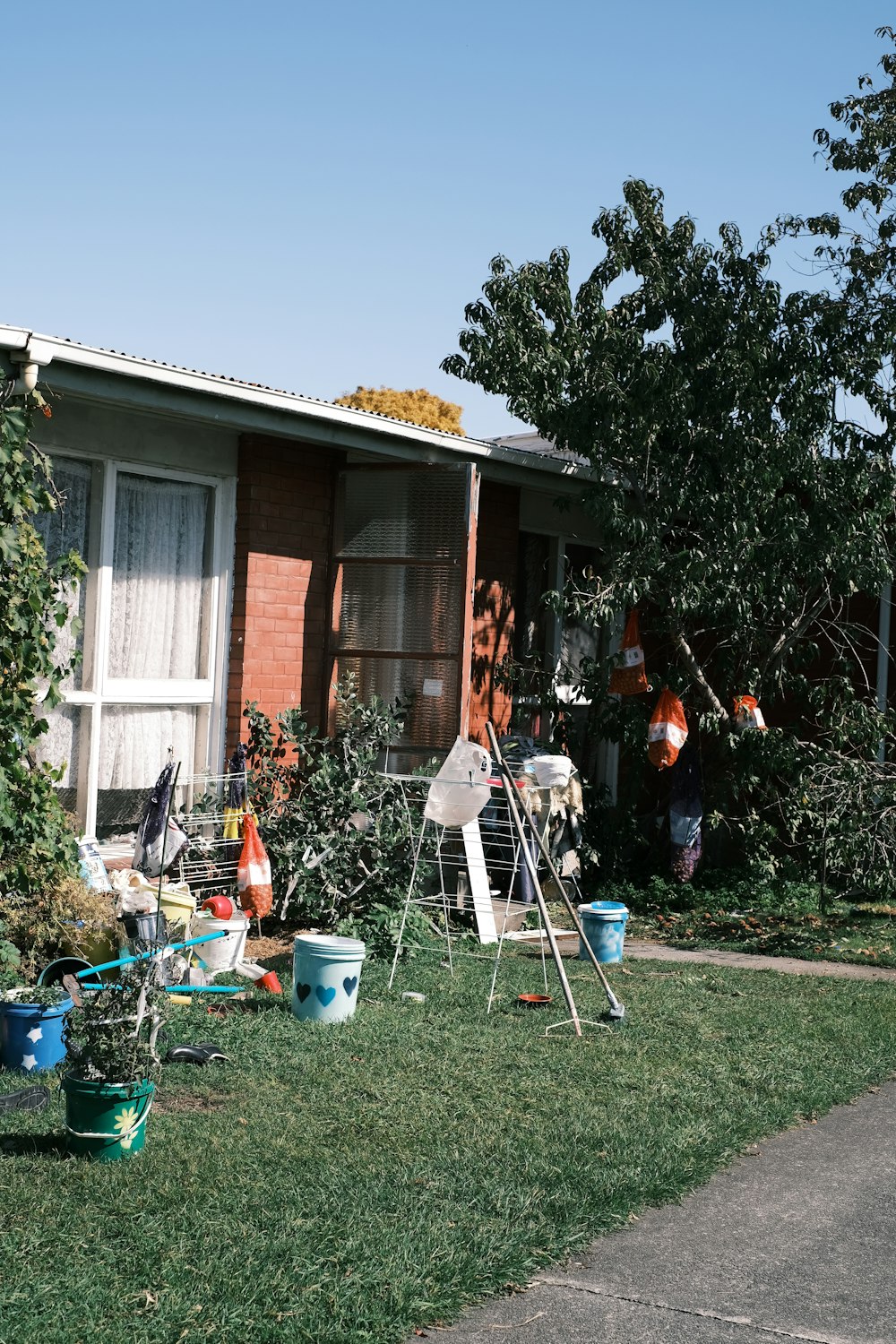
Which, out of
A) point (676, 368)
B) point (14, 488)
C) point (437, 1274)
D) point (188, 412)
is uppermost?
point (676, 368)

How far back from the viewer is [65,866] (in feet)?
22.8

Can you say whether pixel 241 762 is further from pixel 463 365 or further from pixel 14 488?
pixel 463 365

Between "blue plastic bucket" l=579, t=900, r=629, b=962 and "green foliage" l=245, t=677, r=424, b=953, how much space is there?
112cm

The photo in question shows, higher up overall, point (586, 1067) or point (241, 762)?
point (241, 762)

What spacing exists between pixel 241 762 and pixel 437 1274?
5.28 metres

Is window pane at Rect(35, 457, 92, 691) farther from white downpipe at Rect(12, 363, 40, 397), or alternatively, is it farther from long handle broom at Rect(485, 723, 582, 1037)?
long handle broom at Rect(485, 723, 582, 1037)

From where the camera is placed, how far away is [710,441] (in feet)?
33.8

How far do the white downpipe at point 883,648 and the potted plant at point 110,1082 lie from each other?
26.6 feet

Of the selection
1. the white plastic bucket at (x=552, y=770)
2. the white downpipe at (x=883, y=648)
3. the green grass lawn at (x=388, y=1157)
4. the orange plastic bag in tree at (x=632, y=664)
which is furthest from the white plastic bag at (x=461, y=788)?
the white downpipe at (x=883, y=648)

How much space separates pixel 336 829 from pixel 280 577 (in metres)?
1.78

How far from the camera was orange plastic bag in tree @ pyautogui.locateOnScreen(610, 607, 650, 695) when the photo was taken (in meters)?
10.6

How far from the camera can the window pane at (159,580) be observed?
27.8 feet

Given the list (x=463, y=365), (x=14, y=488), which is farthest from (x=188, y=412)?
(x=463, y=365)

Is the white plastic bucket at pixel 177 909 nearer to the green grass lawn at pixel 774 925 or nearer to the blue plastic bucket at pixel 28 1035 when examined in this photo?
the blue plastic bucket at pixel 28 1035
